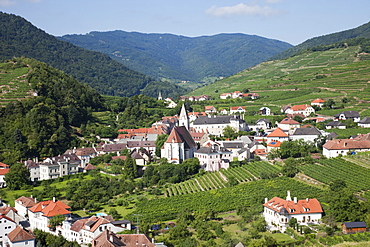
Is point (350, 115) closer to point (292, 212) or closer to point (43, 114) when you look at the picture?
point (292, 212)

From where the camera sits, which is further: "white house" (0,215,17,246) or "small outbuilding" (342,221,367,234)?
"white house" (0,215,17,246)

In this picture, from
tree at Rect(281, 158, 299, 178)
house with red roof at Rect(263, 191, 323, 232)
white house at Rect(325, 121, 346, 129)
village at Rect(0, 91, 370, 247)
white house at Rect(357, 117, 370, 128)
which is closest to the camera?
village at Rect(0, 91, 370, 247)

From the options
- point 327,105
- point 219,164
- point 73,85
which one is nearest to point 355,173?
point 219,164

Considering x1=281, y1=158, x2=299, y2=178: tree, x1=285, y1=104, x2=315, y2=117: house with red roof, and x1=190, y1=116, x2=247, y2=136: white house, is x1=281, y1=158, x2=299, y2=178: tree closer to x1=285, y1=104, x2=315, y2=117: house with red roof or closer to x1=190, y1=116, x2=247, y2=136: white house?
x1=190, y1=116, x2=247, y2=136: white house

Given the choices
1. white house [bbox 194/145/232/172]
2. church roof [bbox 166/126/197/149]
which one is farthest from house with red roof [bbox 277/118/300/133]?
white house [bbox 194/145/232/172]

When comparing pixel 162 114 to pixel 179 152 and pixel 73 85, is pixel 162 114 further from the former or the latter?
pixel 179 152
